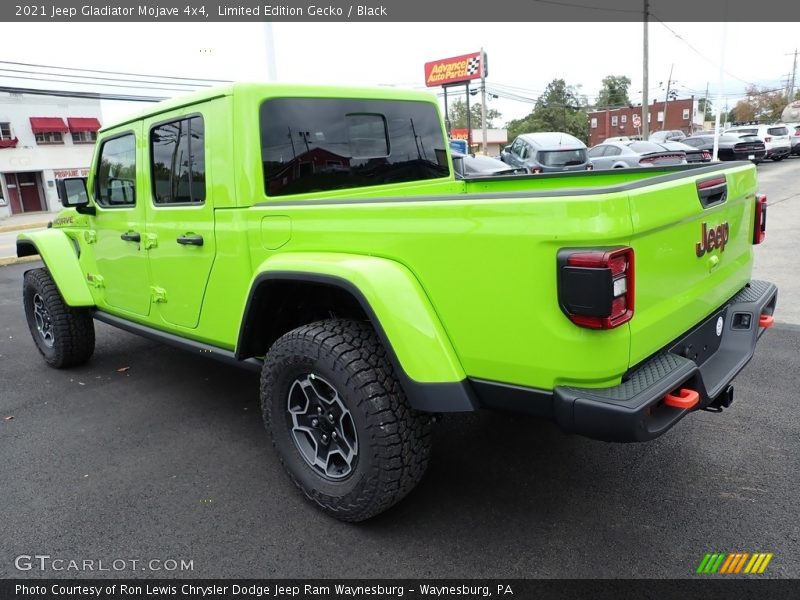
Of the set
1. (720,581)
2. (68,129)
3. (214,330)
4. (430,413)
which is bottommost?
(720,581)

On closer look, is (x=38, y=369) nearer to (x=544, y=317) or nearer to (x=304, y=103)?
(x=304, y=103)

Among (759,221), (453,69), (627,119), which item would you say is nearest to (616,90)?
(627,119)

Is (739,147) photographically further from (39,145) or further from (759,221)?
(39,145)

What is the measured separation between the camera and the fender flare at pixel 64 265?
14.7 ft

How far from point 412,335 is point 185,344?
184 centimetres

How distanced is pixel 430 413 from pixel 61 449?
246 centimetres

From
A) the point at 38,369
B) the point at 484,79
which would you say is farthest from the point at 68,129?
the point at 38,369

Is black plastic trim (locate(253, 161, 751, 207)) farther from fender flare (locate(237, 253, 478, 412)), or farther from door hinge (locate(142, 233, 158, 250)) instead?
door hinge (locate(142, 233, 158, 250))

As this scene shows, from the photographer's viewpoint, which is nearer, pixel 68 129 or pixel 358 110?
pixel 358 110

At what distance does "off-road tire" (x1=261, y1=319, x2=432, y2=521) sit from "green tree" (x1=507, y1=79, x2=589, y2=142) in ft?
265

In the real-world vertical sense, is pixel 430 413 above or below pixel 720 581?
above

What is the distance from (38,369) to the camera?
5.14m

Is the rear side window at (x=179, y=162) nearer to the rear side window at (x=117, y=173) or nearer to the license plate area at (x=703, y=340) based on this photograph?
the rear side window at (x=117, y=173)

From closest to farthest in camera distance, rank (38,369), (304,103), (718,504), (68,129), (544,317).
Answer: (544,317) → (718,504) → (304,103) → (38,369) → (68,129)
